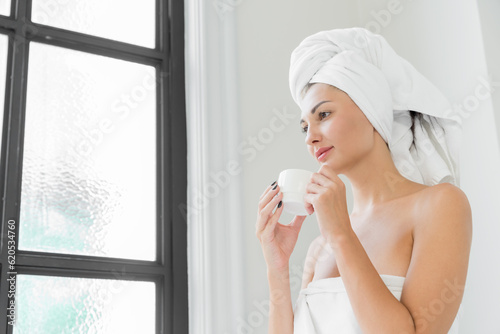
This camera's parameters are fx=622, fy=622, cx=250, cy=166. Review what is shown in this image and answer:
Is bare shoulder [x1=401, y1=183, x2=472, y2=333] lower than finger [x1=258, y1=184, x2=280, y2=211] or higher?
lower

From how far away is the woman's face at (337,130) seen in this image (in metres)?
1.26

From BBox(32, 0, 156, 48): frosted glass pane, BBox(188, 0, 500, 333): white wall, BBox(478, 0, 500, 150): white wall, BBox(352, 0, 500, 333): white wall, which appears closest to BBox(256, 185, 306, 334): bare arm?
BBox(188, 0, 500, 333): white wall

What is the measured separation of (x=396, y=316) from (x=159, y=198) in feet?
3.20

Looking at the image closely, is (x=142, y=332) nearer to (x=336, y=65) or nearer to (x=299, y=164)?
(x=299, y=164)

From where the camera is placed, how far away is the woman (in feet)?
3.49

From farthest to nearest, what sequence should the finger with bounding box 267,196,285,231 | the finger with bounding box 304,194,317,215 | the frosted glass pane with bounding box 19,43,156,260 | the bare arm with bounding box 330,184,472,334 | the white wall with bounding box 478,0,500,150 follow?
the white wall with bounding box 478,0,500,150 → the frosted glass pane with bounding box 19,43,156,260 → the finger with bounding box 267,196,285,231 → the finger with bounding box 304,194,317,215 → the bare arm with bounding box 330,184,472,334

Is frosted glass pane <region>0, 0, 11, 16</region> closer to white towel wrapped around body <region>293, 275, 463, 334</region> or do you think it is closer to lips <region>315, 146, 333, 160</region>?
lips <region>315, 146, 333, 160</region>

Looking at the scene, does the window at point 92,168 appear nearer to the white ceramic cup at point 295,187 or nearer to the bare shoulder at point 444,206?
the white ceramic cup at point 295,187

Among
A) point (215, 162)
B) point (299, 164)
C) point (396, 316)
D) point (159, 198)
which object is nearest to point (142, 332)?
point (159, 198)

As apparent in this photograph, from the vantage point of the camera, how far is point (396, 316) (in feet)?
3.37

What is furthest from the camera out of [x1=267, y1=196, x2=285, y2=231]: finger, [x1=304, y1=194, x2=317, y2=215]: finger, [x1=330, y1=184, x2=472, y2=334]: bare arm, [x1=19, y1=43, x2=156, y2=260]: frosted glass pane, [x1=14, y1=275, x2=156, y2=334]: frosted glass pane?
[x1=19, y1=43, x2=156, y2=260]: frosted glass pane

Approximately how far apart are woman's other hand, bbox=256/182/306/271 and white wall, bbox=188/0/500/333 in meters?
0.42

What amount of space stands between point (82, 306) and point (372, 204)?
836 mm

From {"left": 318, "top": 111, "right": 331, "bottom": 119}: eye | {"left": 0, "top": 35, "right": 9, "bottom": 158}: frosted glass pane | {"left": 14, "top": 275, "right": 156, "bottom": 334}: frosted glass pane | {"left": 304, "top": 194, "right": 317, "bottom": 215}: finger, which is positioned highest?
{"left": 0, "top": 35, "right": 9, "bottom": 158}: frosted glass pane
